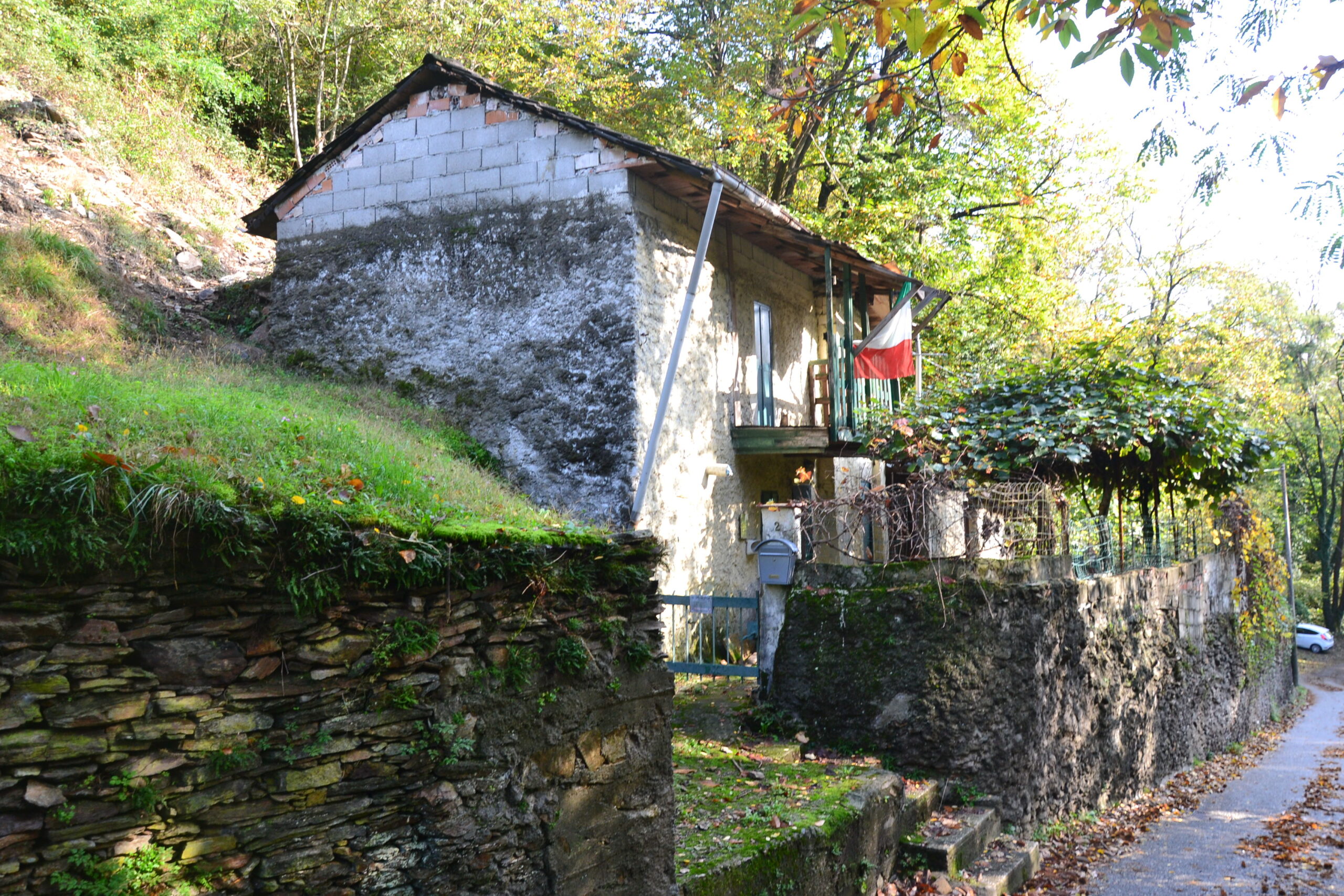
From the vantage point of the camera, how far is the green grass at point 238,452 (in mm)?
3369

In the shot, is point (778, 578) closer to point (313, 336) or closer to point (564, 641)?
point (564, 641)

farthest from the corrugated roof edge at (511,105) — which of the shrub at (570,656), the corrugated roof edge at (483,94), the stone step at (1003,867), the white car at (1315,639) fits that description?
the white car at (1315,639)

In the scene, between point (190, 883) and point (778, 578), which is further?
point (778, 578)


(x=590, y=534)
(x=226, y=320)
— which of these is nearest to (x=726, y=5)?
(x=226, y=320)

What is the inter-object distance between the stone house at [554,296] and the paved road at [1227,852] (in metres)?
4.27

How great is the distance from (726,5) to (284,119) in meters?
9.42

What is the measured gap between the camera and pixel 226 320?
1173cm

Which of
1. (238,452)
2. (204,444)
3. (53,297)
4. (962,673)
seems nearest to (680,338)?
(962,673)

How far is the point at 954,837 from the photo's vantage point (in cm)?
695

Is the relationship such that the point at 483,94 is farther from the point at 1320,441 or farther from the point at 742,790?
the point at 1320,441

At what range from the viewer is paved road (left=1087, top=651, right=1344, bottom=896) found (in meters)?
7.43

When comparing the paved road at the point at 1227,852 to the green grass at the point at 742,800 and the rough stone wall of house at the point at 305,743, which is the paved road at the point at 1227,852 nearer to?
the green grass at the point at 742,800

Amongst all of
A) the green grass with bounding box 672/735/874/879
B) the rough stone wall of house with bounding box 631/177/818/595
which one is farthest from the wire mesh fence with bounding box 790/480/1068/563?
the rough stone wall of house with bounding box 631/177/818/595

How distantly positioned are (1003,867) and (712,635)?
3475 mm
